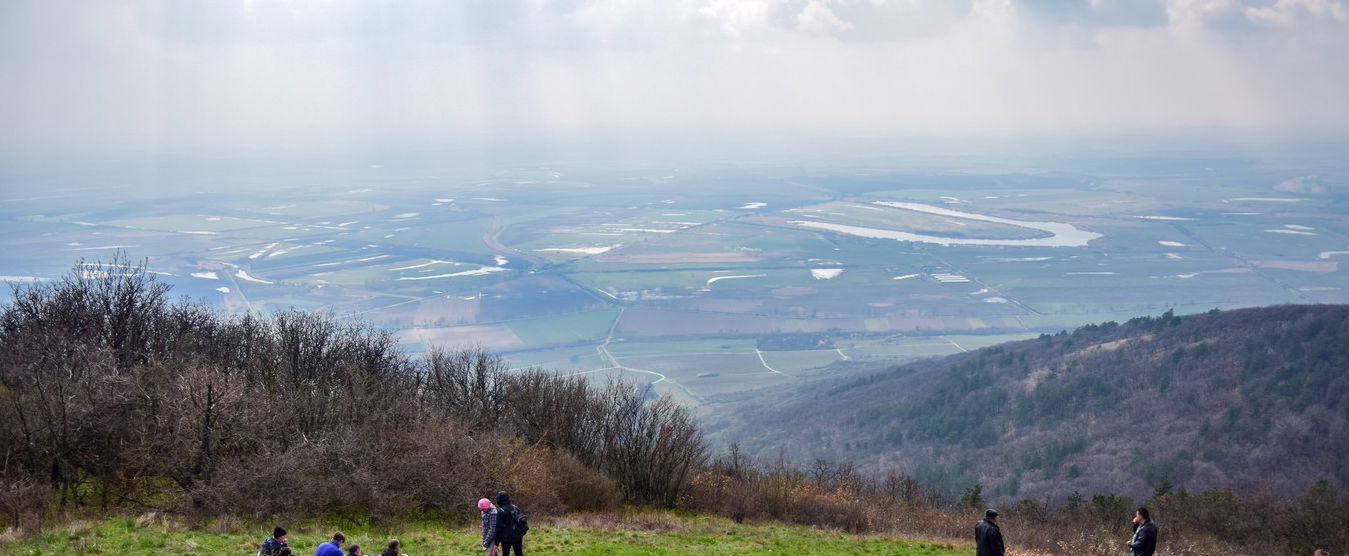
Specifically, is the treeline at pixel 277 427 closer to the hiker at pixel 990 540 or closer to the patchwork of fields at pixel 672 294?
the hiker at pixel 990 540

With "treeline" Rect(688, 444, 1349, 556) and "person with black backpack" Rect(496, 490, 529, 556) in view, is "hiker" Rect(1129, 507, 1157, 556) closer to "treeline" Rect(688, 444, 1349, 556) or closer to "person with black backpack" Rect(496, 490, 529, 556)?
"treeline" Rect(688, 444, 1349, 556)

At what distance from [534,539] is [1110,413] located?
68.4 meters

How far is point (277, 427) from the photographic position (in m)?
25.4

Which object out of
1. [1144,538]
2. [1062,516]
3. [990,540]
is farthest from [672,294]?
[1144,538]

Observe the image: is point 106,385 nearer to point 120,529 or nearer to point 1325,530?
point 120,529

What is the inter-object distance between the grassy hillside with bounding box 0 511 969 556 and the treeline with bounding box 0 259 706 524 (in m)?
1.64

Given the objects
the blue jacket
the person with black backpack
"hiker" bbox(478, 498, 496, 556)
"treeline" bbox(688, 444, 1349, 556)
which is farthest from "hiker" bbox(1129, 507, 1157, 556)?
the blue jacket

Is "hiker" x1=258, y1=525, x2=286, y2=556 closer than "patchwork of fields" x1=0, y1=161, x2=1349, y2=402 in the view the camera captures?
Yes

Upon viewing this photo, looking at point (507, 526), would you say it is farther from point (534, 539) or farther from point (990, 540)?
point (990, 540)

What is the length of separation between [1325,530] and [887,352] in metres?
101

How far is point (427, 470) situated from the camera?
2475 cm

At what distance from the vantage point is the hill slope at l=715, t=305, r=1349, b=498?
6338 cm

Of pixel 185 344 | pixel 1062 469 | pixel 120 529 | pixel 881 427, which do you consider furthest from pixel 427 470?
pixel 881 427

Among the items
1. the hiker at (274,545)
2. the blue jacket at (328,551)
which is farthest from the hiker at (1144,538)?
the hiker at (274,545)
